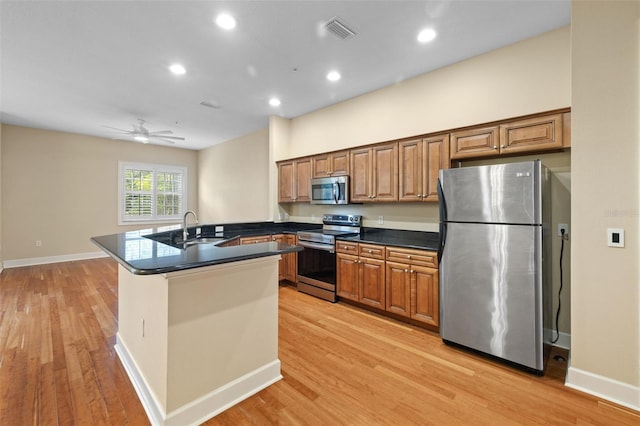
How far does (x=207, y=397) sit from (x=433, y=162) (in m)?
2.96

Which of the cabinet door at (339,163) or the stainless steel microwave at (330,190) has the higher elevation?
the cabinet door at (339,163)

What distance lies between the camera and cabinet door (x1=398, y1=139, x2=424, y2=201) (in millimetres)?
3289

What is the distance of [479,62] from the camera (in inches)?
121

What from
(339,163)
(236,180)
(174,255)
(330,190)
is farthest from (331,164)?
(236,180)

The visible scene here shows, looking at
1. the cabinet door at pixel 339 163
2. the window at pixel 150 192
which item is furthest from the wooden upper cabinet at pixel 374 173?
the window at pixel 150 192

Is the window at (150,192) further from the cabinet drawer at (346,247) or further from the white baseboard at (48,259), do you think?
the cabinet drawer at (346,247)

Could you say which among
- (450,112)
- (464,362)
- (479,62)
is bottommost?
(464,362)

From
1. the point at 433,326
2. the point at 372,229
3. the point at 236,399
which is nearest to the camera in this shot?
the point at 236,399

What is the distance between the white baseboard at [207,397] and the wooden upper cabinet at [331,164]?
2780mm

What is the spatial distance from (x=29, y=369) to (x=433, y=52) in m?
4.63

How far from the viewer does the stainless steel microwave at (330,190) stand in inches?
159

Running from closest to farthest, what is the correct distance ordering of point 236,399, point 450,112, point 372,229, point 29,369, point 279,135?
point 236,399
point 29,369
point 450,112
point 372,229
point 279,135

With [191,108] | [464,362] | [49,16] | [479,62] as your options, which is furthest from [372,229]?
[49,16]

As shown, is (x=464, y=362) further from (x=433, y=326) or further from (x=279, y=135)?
(x=279, y=135)
